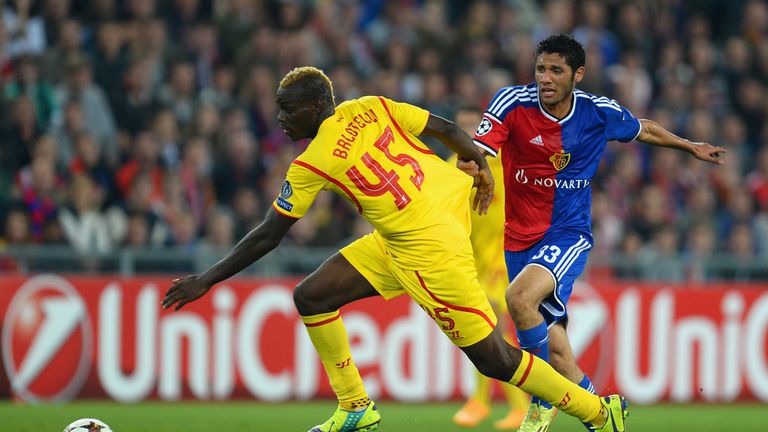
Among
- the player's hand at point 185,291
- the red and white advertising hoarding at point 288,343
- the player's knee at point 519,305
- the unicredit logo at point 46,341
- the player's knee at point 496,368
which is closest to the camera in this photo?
the player's hand at point 185,291

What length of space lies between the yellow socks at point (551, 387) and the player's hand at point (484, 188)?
2.97ft

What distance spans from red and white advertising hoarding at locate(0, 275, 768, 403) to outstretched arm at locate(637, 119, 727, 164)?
4.93 m

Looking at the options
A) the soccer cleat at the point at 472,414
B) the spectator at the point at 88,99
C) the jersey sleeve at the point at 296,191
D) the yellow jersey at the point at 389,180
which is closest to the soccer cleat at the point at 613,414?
the yellow jersey at the point at 389,180

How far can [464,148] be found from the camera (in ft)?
25.0

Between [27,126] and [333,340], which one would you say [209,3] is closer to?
[27,126]

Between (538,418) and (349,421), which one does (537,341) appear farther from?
(349,421)

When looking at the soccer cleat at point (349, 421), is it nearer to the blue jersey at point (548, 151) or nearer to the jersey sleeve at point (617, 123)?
the blue jersey at point (548, 151)

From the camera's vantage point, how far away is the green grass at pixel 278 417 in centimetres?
978

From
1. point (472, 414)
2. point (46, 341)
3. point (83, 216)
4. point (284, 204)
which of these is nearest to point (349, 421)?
point (284, 204)

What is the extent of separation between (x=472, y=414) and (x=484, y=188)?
10.3 ft

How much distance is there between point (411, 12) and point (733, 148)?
442 cm

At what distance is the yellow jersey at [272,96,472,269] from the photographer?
735 cm

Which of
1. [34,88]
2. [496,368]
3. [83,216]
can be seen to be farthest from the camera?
[34,88]

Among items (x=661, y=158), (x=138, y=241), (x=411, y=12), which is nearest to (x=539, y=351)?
(x=138, y=241)
